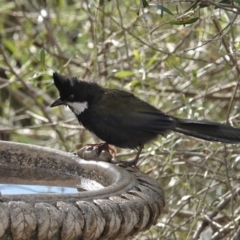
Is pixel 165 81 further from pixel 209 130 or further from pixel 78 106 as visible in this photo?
pixel 209 130

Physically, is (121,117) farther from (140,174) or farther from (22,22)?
(22,22)

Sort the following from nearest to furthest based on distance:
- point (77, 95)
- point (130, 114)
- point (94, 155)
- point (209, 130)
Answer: point (94, 155)
point (209, 130)
point (130, 114)
point (77, 95)

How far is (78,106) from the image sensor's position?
4340 millimetres

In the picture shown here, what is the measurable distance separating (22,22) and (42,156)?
4.33 m

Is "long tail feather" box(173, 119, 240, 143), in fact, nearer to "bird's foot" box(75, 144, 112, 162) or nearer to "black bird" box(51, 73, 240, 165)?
"black bird" box(51, 73, 240, 165)

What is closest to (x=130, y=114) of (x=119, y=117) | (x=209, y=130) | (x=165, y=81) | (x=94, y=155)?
(x=119, y=117)

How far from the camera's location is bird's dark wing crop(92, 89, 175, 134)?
159 inches

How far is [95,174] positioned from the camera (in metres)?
3.06

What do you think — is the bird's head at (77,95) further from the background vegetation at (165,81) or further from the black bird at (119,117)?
the background vegetation at (165,81)

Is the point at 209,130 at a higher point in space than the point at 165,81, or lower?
higher

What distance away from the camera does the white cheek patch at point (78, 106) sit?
4.29m

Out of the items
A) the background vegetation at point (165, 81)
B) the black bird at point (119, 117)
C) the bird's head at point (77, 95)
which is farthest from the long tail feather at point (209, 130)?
the bird's head at point (77, 95)

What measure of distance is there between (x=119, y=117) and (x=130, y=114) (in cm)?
8

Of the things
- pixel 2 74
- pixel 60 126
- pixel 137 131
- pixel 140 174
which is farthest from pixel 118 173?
pixel 2 74
